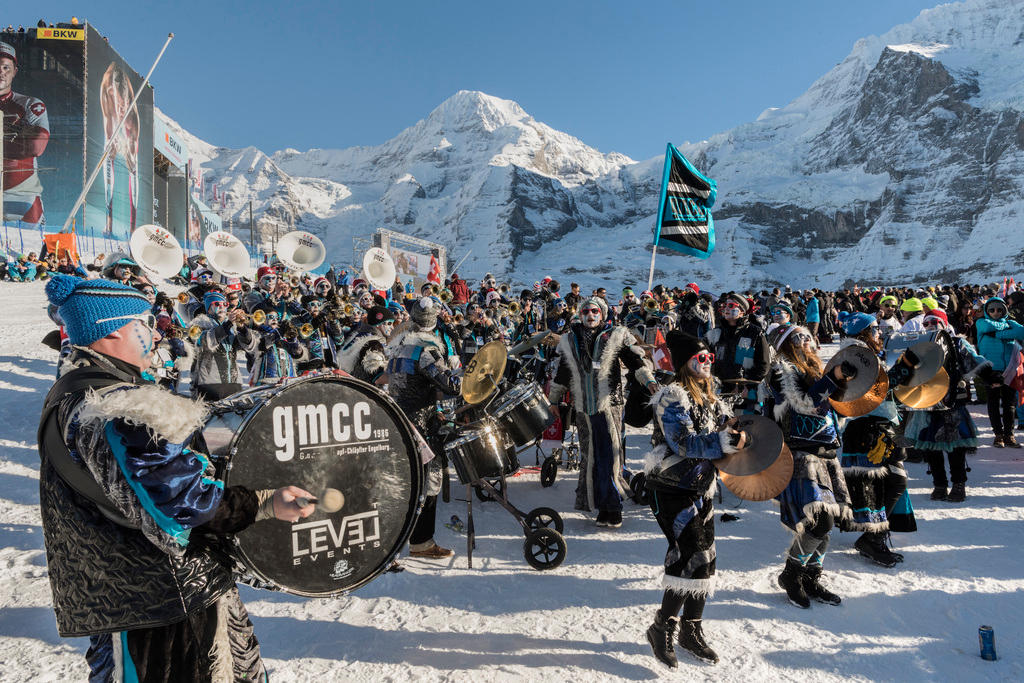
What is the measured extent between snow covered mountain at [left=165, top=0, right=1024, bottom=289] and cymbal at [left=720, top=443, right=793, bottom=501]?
75625 millimetres

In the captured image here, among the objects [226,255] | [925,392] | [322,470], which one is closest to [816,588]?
[925,392]

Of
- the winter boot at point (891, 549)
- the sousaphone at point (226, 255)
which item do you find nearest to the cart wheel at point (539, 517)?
the winter boot at point (891, 549)

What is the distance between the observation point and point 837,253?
318ft

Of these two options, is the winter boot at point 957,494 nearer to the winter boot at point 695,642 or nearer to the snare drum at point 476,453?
the winter boot at point 695,642

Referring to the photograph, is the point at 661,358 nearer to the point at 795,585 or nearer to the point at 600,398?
the point at 600,398

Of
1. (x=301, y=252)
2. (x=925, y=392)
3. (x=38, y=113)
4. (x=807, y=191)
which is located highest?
(x=807, y=191)

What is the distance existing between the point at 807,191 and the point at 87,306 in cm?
12321

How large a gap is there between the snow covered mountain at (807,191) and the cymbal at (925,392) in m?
73.8

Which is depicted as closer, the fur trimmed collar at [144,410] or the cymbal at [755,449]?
the fur trimmed collar at [144,410]

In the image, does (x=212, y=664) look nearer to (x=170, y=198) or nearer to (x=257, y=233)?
(x=170, y=198)

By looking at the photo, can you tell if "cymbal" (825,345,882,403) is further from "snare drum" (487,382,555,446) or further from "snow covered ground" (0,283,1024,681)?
"snare drum" (487,382,555,446)

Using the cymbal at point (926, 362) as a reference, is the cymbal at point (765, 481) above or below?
below

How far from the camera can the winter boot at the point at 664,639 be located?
10.0ft

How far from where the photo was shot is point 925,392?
4.59m
